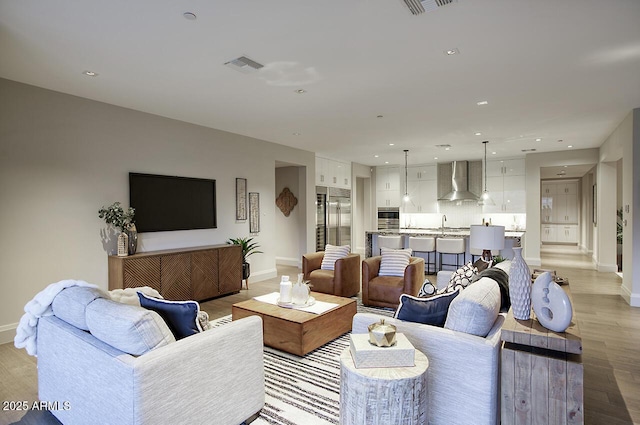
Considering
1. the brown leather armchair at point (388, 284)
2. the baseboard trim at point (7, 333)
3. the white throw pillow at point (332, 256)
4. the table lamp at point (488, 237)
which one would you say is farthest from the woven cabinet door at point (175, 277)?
the table lamp at point (488, 237)

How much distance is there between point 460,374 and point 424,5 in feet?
7.75

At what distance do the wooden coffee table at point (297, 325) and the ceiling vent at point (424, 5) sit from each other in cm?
265

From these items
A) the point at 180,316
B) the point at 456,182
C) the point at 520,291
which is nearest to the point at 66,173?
the point at 180,316

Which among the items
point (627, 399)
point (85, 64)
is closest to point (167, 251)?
point (85, 64)

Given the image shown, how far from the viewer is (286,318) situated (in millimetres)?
→ 3211

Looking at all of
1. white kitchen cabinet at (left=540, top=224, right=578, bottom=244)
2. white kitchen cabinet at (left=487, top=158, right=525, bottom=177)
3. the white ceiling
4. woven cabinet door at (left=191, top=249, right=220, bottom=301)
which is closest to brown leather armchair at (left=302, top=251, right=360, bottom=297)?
woven cabinet door at (left=191, top=249, right=220, bottom=301)

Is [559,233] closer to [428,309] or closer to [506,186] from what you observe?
[506,186]

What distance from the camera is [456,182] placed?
31.7 feet

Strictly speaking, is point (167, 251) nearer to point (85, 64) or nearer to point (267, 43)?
point (85, 64)

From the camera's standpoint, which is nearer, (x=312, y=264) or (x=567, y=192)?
(x=312, y=264)

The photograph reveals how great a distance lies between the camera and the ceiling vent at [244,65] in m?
3.21

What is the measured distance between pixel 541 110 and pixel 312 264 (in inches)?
159

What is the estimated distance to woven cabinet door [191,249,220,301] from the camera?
5047 mm

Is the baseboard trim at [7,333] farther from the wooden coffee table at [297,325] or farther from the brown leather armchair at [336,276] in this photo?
the brown leather armchair at [336,276]
